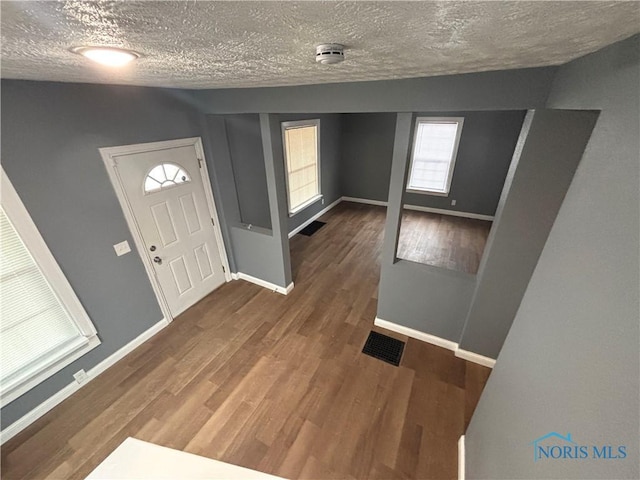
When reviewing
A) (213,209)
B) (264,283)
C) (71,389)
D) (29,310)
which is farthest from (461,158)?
(71,389)

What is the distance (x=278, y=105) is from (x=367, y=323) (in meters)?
2.41

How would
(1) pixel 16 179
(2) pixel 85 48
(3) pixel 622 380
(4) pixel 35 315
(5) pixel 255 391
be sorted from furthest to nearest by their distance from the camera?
(5) pixel 255 391, (4) pixel 35 315, (1) pixel 16 179, (2) pixel 85 48, (3) pixel 622 380

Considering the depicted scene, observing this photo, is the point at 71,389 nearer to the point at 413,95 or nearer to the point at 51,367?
the point at 51,367

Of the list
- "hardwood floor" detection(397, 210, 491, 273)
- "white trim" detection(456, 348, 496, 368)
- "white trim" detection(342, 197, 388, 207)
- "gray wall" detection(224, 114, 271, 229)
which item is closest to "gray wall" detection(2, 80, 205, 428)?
"gray wall" detection(224, 114, 271, 229)

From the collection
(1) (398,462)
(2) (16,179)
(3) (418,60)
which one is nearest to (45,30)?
(3) (418,60)

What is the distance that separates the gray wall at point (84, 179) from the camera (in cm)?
175

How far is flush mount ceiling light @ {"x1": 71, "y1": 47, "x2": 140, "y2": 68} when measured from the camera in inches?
32.6

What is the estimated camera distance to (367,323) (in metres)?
2.89

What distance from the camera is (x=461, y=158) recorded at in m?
5.04

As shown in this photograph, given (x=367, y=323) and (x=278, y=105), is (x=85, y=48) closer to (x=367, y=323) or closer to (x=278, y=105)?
(x=278, y=105)

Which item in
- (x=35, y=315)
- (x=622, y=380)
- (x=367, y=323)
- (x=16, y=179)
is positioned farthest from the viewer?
(x=367, y=323)

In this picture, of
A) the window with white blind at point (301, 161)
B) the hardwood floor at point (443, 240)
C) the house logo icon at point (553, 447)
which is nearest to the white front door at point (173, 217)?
the window with white blind at point (301, 161)

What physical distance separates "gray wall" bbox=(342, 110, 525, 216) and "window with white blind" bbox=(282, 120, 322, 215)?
4.19 ft

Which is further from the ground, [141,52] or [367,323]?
[141,52]
